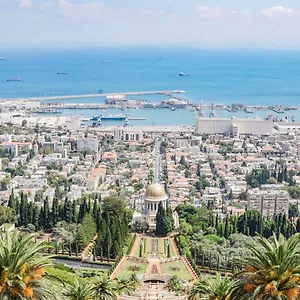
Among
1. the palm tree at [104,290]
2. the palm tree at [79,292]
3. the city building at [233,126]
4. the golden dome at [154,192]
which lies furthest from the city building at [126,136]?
the palm tree at [79,292]

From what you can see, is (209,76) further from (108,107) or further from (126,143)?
(126,143)

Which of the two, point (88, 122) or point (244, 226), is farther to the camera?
point (88, 122)

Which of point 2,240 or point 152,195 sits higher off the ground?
point 2,240

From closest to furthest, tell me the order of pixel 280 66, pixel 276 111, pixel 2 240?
pixel 2 240 < pixel 276 111 < pixel 280 66

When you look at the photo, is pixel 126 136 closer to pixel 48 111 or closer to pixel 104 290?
pixel 48 111

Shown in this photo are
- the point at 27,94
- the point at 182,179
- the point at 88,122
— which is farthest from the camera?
the point at 27,94

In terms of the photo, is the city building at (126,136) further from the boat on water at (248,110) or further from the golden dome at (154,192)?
the golden dome at (154,192)

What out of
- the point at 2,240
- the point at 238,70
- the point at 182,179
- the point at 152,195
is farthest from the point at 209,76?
the point at 2,240
